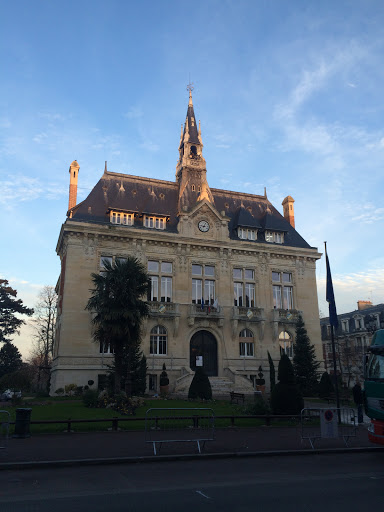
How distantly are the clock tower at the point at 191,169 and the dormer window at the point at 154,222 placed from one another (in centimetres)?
254

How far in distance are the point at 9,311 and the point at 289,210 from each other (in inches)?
1617

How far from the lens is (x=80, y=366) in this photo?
39438 millimetres

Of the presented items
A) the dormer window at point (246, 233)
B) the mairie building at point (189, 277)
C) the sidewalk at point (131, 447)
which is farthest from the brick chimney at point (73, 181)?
the sidewalk at point (131, 447)

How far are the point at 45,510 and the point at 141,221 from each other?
1553 inches

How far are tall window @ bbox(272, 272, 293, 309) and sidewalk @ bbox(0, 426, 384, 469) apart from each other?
29844mm

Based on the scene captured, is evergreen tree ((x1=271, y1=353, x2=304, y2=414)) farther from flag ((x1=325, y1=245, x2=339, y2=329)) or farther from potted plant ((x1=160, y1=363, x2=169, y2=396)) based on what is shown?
potted plant ((x1=160, y1=363, x2=169, y2=396))

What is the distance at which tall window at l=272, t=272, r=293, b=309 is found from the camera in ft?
161

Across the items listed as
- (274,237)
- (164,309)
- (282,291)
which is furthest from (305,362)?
(164,309)

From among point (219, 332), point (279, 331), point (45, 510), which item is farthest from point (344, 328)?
point (45, 510)

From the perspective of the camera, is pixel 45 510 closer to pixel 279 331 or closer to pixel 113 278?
pixel 113 278

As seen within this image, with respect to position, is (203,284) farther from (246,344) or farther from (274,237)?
(274,237)

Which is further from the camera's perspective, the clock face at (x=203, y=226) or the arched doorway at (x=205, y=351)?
the clock face at (x=203, y=226)

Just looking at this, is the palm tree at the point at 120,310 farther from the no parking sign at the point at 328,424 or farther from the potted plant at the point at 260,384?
the potted plant at the point at 260,384

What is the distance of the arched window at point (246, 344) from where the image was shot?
45938 mm
